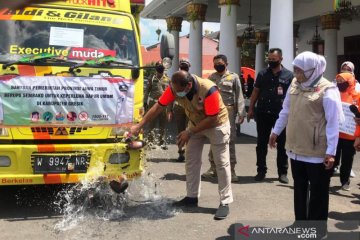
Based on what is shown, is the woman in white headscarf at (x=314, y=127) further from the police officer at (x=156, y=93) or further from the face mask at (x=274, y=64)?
the police officer at (x=156, y=93)

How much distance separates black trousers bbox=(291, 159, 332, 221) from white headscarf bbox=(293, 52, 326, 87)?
0.73 m

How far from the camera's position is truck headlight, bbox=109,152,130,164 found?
4.93 metres

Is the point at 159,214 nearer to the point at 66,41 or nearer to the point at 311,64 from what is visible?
the point at 66,41

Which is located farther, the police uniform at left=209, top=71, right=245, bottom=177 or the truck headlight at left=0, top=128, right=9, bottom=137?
the police uniform at left=209, top=71, right=245, bottom=177

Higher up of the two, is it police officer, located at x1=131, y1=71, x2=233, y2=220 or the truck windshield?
the truck windshield

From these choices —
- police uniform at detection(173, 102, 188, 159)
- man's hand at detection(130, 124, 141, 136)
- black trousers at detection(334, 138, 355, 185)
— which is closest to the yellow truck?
man's hand at detection(130, 124, 141, 136)

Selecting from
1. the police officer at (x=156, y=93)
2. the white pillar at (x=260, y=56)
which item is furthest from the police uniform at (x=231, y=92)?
the white pillar at (x=260, y=56)

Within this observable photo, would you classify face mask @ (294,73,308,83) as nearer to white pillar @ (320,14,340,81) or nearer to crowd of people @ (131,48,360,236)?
crowd of people @ (131,48,360,236)

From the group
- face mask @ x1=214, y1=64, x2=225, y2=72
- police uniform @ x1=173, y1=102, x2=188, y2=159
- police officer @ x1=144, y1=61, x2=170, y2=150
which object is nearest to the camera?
face mask @ x1=214, y1=64, x2=225, y2=72

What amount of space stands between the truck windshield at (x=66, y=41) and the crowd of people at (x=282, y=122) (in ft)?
2.57

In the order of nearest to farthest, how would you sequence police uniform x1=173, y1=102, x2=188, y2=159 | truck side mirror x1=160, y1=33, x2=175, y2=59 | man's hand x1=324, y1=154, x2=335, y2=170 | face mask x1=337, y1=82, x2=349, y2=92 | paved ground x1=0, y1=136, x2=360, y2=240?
man's hand x1=324, y1=154, x2=335, y2=170
paved ground x1=0, y1=136, x2=360, y2=240
truck side mirror x1=160, y1=33, x2=175, y2=59
face mask x1=337, y1=82, x2=349, y2=92
police uniform x1=173, y1=102, x2=188, y2=159

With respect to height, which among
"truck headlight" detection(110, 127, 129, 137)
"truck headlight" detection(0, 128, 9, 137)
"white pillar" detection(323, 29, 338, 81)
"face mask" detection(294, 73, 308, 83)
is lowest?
"truck headlight" detection(110, 127, 129, 137)

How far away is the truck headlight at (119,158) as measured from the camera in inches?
194

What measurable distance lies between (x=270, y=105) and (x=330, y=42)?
1323 cm
